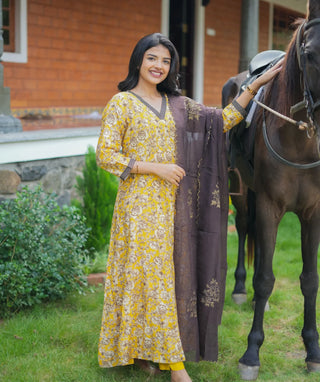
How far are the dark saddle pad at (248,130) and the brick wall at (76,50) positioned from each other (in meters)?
4.78

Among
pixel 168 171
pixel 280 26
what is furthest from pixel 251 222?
pixel 280 26

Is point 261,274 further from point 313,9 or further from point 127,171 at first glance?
point 313,9

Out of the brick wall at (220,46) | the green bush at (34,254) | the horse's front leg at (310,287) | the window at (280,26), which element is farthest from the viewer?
the window at (280,26)

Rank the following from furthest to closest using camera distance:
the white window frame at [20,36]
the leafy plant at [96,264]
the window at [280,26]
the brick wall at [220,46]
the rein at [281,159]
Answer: the window at [280,26] < the brick wall at [220,46] < the white window frame at [20,36] < the leafy plant at [96,264] < the rein at [281,159]

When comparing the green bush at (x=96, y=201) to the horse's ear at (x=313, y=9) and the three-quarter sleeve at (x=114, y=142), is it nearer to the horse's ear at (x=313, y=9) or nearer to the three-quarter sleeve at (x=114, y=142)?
the three-quarter sleeve at (x=114, y=142)

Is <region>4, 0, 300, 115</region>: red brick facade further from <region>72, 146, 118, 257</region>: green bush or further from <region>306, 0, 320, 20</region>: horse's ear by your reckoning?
<region>306, 0, 320, 20</region>: horse's ear

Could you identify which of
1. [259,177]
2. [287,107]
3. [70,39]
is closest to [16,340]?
[259,177]

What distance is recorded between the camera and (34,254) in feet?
13.2

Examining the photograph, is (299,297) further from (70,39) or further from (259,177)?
(70,39)

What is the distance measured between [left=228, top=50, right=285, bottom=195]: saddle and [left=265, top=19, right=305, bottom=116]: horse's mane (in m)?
0.25

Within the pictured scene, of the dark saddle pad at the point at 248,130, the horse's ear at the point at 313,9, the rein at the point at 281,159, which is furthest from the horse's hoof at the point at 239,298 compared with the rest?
the horse's ear at the point at 313,9

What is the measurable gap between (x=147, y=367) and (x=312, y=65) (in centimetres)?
201

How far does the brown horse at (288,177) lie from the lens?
107 inches

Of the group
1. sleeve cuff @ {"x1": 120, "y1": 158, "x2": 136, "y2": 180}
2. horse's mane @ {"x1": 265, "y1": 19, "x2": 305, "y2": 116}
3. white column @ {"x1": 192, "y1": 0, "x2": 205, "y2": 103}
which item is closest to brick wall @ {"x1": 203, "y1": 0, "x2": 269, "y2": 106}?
white column @ {"x1": 192, "y1": 0, "x2": 205, "y2": 103}
